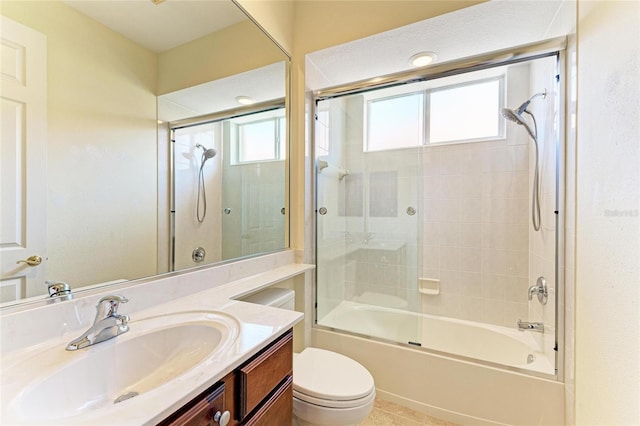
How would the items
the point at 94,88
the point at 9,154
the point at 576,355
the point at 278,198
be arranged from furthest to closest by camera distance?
the point at 278,198, the point at 576,355, the point at 94,88, the point at 9,154

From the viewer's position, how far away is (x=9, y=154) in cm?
77

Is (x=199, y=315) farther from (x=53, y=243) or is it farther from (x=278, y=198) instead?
(x=278, y=198)

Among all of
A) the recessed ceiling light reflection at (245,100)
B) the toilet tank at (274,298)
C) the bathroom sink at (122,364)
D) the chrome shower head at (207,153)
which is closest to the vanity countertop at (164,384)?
the bathroom sink at (122,364)

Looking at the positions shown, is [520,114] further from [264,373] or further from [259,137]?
[264,373]

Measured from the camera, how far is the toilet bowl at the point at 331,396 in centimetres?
108

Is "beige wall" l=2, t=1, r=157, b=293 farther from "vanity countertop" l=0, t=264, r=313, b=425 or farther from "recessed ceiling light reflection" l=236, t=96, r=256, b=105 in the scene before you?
"recessed ceiling light reflection" l=236, t=96, r=256, b=105

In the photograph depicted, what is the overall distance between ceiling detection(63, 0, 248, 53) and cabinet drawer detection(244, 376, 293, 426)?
146cm

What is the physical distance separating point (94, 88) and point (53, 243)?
0.58 metres

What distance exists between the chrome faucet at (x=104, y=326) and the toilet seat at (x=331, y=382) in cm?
74

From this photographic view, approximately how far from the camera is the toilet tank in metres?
1.42

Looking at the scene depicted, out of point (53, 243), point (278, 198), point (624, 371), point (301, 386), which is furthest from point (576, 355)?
point (53, 243)

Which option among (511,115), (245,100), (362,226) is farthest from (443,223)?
(245,100)

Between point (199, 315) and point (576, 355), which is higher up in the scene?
point (199, 315)

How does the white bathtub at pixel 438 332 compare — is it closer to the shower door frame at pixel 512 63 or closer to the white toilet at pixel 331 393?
the shower door frame at pixel 512 63
